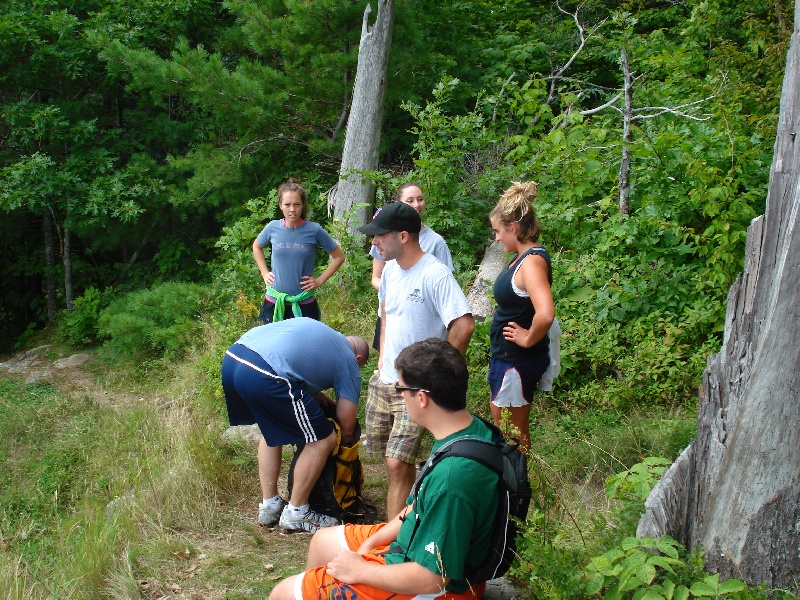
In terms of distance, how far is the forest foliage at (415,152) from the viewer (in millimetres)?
6145

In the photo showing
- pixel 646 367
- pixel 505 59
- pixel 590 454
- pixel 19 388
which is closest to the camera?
pixel 590 454

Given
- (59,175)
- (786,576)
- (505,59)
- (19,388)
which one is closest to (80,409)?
(19,388)

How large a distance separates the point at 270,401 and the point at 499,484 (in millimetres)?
1714

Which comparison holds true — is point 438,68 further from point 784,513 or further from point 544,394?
point 784,513

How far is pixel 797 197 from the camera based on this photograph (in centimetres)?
256

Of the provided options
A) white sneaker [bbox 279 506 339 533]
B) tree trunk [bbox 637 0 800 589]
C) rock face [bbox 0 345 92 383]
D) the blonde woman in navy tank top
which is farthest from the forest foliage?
white sneaker [bbox 279 506 339 533]

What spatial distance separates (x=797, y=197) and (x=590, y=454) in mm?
2589

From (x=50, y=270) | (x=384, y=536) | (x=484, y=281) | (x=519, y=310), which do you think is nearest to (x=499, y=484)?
(x=384, y=536)

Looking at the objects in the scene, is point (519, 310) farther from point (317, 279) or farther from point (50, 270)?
point (50, 270)

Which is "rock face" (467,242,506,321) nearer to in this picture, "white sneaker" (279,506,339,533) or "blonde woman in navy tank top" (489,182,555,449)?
"blonde woman in navy tank top" (489,182,555,449)

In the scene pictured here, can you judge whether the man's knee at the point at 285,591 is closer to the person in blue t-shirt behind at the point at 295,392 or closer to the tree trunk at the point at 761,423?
the person in blue t-shirt behind at the point at 295,392

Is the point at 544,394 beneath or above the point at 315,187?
beneath

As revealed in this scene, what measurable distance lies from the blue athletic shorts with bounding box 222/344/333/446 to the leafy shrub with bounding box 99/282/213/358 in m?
5.43

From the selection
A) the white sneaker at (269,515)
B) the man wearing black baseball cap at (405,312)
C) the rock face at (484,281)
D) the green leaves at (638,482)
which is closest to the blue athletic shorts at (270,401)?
the man wearing black baseball cap at (405,312)
